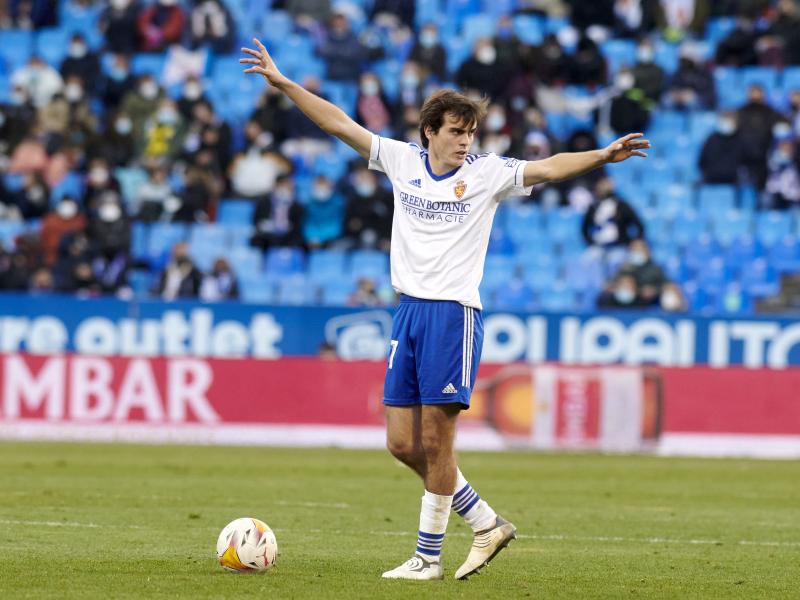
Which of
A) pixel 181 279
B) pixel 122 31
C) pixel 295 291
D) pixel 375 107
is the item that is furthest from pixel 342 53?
pixel 181 279

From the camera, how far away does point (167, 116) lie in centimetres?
2683

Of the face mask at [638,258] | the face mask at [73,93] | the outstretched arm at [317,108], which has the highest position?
the face mask at [73,93]

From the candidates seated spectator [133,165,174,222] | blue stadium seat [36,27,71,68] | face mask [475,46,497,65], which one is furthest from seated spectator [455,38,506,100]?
blue stadium seat [36,27,71,68]

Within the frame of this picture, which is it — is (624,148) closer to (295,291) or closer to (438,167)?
(438,167)

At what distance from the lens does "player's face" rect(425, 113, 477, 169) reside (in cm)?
828

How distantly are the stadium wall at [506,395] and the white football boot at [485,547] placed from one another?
12.0 metres

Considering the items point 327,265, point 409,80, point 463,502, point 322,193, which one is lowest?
point 463,502

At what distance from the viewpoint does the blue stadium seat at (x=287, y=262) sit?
80.6 feet

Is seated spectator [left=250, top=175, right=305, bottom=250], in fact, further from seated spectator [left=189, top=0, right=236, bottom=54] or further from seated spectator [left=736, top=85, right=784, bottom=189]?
seated spectator [left=736, top=85, right=784, bottom=189]

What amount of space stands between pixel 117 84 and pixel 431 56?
5509 mm

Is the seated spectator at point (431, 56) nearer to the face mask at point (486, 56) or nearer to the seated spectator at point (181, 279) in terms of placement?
the face mask at point (486, 56)

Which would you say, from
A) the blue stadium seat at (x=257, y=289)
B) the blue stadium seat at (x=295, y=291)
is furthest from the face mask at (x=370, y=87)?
the blue stadium seat at (x=257, y=289)

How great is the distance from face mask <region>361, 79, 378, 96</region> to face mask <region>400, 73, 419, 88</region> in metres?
0.76

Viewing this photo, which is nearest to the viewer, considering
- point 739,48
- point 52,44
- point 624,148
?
point 624,148
